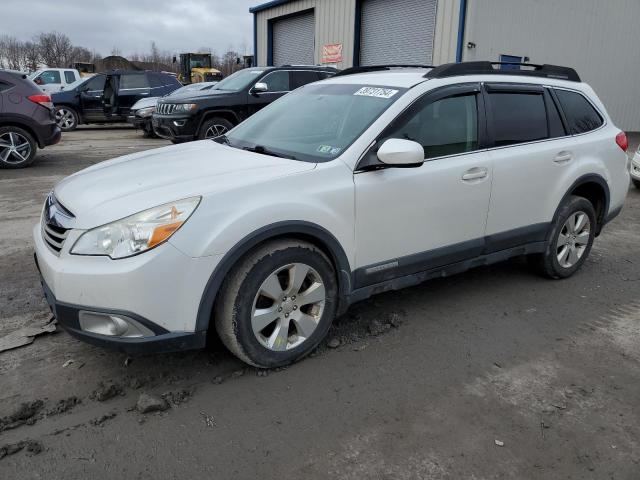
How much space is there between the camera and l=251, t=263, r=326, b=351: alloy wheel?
3.02 meters

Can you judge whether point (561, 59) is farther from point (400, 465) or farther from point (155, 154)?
point (400, 465)

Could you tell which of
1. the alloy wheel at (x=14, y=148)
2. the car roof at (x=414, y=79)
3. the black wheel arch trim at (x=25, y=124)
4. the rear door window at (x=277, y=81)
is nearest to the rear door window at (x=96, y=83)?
the black wheel arch trim at (x=25, y=124)

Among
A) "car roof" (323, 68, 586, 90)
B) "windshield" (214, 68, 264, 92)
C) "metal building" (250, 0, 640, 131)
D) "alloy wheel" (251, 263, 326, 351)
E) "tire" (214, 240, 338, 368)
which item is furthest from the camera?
"metal building" (250, 0, 640, 131)

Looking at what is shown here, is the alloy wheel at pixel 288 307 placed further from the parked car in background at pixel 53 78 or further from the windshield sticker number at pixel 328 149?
the parked car in background at pixel 53 78

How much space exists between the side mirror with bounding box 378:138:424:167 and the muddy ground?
1185 millimetres

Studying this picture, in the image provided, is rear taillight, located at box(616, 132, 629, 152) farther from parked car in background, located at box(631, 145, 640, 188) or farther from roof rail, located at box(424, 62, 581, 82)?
parked car in background, located at box(631, 145, 640, 188)

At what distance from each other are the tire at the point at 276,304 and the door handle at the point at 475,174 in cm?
123

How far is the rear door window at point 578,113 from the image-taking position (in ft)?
15.0

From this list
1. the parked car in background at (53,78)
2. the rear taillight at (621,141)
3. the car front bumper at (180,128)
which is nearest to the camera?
the rear taillight at (621,141)

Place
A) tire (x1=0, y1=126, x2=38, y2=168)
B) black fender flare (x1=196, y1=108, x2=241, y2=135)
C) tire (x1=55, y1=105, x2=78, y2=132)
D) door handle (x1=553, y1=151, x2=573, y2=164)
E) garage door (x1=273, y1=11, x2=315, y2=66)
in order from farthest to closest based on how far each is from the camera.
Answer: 1. garage door (x1=273, y1=11, x2=315, y2=66)
2. tire (x1=55, y1=105, x2=78, y2=132)
3. black fender flare (x1=196, y1=108, x2=241, y2=135)
4. tire (x1=0, y1=126, x2=38, y2=168)
5. door handle (x1=553, y1=151, x2=573, y2=164)

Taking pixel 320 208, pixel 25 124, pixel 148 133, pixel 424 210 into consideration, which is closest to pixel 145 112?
pixel 148 133

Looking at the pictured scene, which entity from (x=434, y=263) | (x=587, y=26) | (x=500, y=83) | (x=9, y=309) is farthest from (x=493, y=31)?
(x=9, y=309)

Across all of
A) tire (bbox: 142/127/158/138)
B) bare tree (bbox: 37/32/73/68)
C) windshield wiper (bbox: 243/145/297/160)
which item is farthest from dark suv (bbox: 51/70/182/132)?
bare tree (bbox: 37/32/73/68)

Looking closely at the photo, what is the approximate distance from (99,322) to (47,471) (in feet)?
2.28
